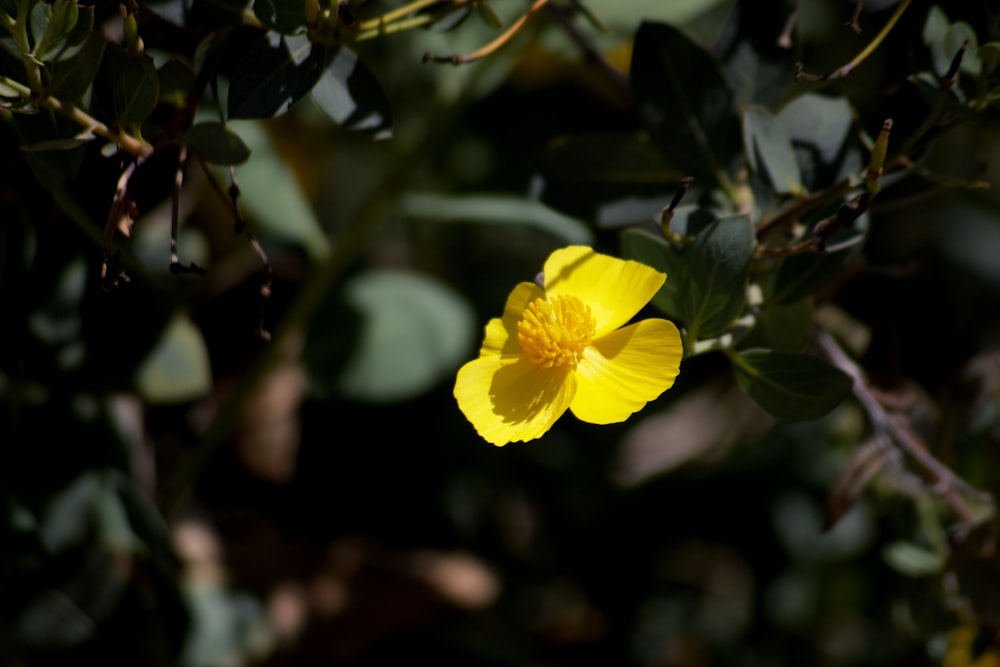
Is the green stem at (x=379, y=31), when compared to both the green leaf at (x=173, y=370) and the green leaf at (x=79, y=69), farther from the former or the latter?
the green leaf at (x=173, y=370)

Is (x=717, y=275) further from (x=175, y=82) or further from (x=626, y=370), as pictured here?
(x=175, y=82)

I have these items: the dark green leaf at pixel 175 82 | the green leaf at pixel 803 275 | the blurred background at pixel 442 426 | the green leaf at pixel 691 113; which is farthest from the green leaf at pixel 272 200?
the green leaf at pixel 803 275

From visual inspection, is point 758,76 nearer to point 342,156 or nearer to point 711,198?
point 711,198

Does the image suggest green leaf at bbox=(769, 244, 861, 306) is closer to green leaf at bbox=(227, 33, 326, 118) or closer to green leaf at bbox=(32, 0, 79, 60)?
green leaf at bbox=(227, 33, 326, 118)

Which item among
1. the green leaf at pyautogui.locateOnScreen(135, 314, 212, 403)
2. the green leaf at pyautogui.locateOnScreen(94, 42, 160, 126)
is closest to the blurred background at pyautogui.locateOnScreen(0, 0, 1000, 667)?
the green leaf at pyautogui.locateOnScreen(135, 314, 212, 403)

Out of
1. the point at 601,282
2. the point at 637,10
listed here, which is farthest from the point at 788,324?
the point at 637,10
